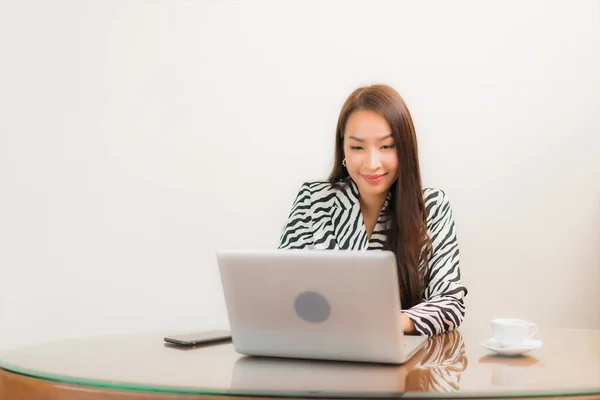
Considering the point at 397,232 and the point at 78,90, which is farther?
the point at 78,90

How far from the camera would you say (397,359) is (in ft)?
4.60

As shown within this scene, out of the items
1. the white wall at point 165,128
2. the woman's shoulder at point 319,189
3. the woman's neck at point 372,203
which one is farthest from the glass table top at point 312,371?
the white wall at point 165,128

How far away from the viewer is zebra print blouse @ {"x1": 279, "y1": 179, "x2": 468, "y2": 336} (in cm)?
219

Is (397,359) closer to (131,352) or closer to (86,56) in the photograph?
(131,352)

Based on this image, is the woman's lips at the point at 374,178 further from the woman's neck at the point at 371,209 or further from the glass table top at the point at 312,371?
the glass table top at the point at 312,371

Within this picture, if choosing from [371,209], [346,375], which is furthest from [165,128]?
[346,375]

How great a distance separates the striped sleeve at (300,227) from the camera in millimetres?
2535

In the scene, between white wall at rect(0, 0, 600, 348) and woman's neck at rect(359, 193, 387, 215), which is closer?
woman's neck at rect(359, 193, 387, 215)

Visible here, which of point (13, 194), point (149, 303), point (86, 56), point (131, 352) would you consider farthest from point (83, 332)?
point (131, 352)

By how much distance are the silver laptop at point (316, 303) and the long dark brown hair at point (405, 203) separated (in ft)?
2.66

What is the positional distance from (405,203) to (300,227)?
38cm

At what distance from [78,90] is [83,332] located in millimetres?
→ 1016

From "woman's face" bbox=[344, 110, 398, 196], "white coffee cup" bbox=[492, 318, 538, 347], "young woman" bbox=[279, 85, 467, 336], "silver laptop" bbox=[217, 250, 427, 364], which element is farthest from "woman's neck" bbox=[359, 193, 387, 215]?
"silver laptop" bbox=[217, 250, 427, 364]

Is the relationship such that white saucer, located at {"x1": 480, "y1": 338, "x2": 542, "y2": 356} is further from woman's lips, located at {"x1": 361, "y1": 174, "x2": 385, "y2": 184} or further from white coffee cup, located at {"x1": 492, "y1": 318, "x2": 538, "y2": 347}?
woman's lips, located at {"x1": 361, "y1": 174, "x2": 385, "y2": 184}
